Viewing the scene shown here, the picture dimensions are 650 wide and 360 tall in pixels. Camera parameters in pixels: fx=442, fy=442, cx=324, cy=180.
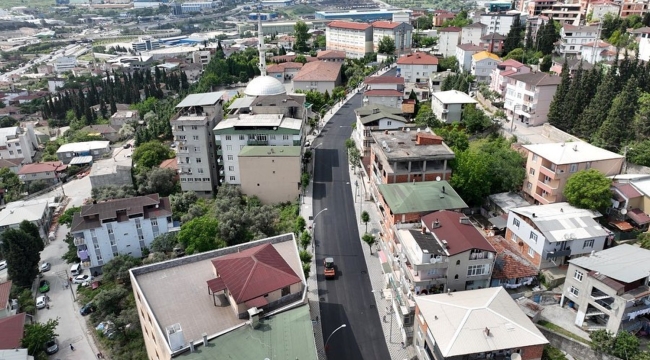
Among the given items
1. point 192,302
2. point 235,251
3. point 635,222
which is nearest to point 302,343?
point 192,302

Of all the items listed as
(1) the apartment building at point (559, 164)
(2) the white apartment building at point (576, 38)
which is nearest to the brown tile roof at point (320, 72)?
(2) the white apartment building at point (576, 38)

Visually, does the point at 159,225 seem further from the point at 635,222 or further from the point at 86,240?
the point at 635,222

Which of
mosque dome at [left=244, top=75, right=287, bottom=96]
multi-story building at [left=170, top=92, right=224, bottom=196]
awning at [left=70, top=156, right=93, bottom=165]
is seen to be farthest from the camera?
awning at [left=70, top=156, right=93, bottom=165]

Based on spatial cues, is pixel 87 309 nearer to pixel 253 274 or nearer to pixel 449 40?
pixel 253 274

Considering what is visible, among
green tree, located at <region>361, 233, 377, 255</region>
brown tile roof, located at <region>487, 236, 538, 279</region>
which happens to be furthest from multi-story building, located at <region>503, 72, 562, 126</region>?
green tree, located at <region>361, 233, 377, 255</region>

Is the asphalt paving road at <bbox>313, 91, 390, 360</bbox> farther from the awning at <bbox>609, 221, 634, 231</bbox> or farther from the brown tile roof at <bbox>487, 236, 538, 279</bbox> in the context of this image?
the awning at <bbox>609, 221, 634, 231</bbox>

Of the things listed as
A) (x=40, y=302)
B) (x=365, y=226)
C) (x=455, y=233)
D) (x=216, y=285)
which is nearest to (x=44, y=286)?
(x=40, y=302)

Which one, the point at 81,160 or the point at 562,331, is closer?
the point at 562,331
